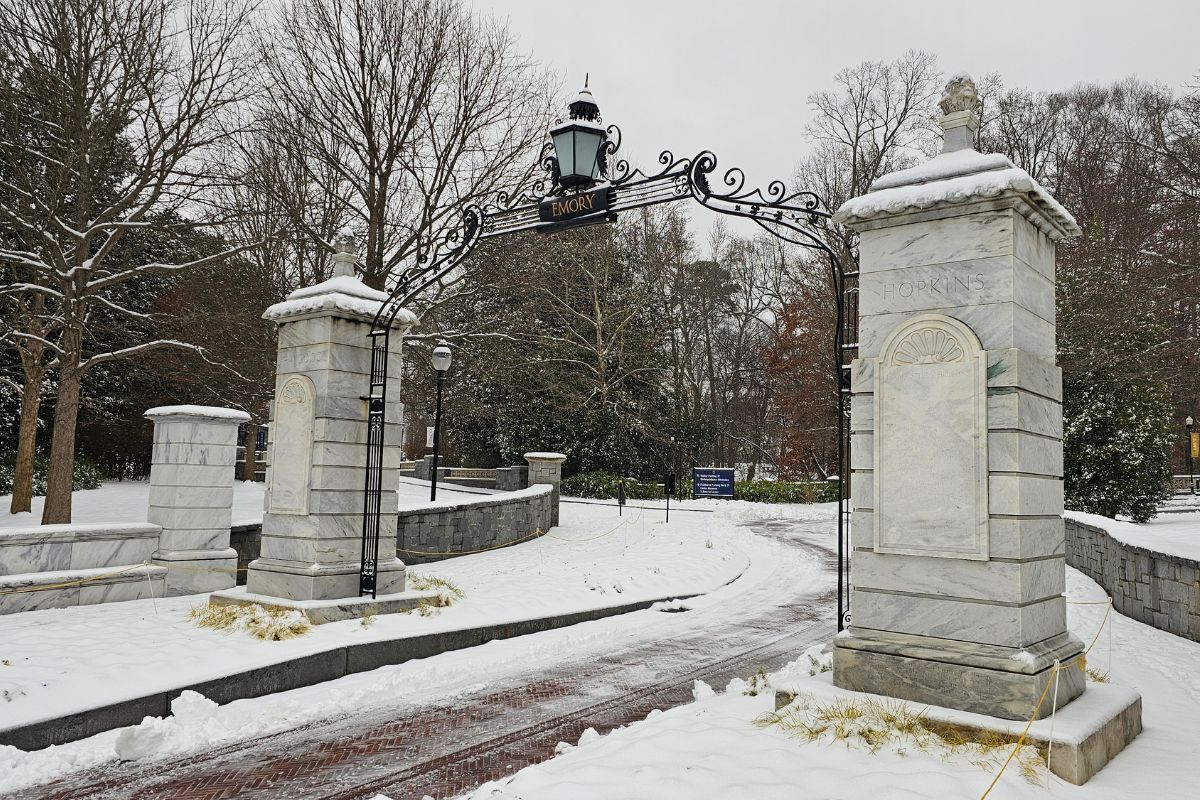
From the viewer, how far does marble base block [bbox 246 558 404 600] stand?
28.8ft

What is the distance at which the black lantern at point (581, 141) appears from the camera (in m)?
8.06

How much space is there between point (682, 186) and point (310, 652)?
5.57 metres

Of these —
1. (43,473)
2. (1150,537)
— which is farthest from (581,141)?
(43,473)

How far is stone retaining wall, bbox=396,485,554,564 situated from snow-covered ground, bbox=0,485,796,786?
394 millimetres

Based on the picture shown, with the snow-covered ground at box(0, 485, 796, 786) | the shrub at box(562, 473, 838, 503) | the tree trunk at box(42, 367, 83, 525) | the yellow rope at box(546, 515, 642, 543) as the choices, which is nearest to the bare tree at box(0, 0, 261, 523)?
the tree trunk at box(42, 367, 83, 525)

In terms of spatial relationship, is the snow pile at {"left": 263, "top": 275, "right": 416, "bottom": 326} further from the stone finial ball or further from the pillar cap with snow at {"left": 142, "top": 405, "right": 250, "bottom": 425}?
the stone finial ball

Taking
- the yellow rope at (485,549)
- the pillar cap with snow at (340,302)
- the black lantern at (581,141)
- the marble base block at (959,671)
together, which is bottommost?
the yellow rope at (485,549)

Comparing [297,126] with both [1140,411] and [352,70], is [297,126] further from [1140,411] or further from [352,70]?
[1140,411]

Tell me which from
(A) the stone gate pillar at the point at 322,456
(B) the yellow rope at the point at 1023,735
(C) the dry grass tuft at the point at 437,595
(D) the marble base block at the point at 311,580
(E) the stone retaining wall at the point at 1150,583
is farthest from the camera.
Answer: (E) the stone retaining wall at the point at 1150,583

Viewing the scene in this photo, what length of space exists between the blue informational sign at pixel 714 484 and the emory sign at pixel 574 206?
2207 cm

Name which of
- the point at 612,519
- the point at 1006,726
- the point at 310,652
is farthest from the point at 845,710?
the point at 612,519

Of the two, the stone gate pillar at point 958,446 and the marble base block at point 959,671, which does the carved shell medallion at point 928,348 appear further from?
the marble base block at point 959,671

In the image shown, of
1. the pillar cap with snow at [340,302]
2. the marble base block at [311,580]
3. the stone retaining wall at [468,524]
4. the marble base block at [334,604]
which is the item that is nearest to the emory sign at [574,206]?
the pillar cap with snow at [340,302]

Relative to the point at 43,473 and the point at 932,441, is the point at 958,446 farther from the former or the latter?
the point at 43,473
